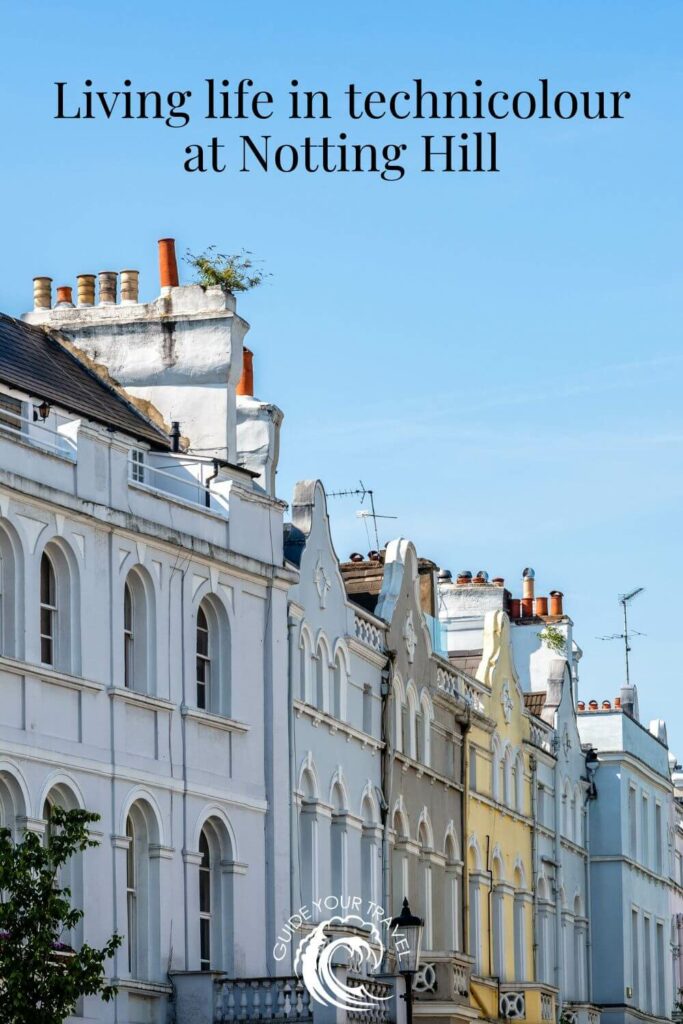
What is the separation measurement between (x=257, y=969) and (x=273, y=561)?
642cm

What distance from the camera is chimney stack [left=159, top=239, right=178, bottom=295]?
1742 inches

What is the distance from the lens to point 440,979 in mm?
45812

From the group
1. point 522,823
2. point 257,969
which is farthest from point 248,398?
point 522,823

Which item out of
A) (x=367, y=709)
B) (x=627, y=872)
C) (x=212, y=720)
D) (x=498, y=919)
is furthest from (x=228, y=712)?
(x=627, y=872)

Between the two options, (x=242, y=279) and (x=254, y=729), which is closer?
(x=254, y=729)

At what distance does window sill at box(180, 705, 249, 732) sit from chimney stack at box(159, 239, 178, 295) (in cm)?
903

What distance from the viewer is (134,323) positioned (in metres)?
43.4

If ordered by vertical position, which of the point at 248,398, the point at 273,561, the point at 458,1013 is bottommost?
the point at 458,1013

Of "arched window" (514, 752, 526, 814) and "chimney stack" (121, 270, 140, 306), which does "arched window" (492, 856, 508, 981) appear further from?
"chimney stack" (121, 270, 140, 306)

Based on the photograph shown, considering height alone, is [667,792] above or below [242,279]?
below

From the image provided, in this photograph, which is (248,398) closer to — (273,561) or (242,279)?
(242,279)

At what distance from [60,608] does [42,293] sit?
11068 millimetres

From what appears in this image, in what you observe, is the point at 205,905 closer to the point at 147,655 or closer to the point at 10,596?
the point at 147,655

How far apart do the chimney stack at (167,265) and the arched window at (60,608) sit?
33.7ft
